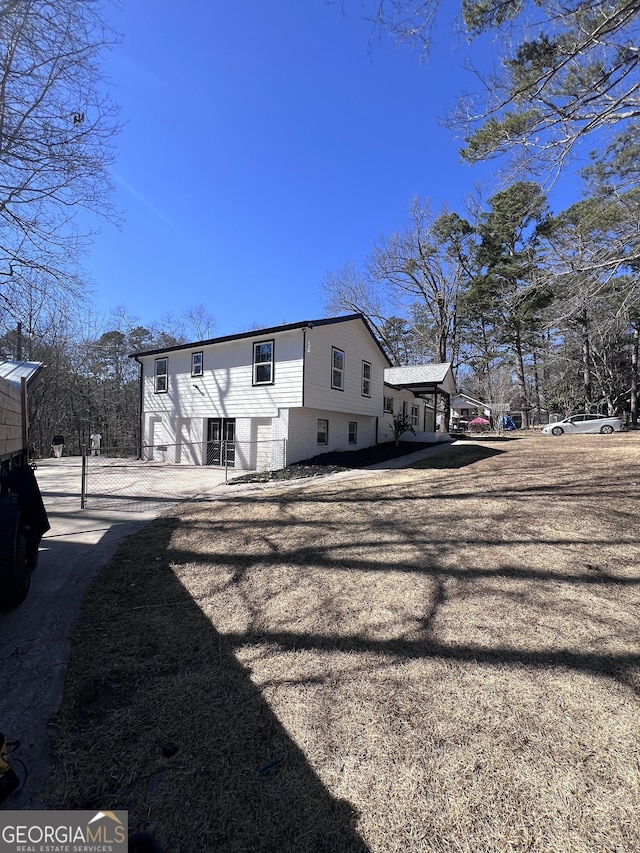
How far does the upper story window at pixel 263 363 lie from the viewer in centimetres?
1372

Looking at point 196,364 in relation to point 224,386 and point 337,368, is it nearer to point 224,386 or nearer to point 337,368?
point 224,386

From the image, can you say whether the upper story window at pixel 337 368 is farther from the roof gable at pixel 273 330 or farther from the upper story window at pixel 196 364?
the upper story window at pixel 196 364

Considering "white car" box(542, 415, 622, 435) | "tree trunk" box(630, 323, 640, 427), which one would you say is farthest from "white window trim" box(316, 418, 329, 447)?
"tree trunk" box(630, 323, 640, 427)

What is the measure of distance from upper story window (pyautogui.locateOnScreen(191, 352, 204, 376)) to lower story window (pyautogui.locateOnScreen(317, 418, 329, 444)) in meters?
5.21

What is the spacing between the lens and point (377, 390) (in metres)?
18.6

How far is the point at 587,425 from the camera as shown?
2378 centimetres

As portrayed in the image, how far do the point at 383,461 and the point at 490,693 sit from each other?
40.4 feet

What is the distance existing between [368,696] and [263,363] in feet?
40.6

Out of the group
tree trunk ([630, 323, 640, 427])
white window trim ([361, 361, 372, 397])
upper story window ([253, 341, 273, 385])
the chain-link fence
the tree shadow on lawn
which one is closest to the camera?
the tree shadow on lawn

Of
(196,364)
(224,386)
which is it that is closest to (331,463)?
(224,386)

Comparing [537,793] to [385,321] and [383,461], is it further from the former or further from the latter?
[385,321]

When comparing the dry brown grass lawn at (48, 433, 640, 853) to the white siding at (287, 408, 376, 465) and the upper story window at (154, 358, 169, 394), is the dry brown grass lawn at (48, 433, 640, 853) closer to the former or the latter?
the white siding at (287, 408, 376, 465)

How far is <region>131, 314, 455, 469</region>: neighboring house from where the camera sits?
1333cm

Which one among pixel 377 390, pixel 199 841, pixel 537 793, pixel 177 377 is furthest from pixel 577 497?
pixel 177 377
